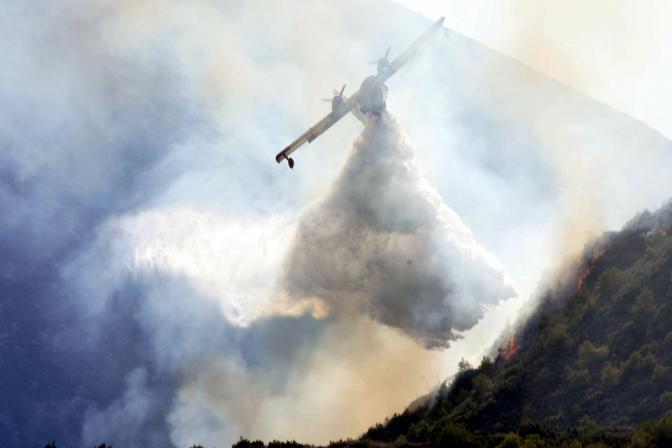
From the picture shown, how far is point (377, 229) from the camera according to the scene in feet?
189

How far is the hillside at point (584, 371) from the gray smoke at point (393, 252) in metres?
5.68

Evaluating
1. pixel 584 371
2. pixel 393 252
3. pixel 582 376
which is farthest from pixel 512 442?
pixel 393 252

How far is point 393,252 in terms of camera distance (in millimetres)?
56469

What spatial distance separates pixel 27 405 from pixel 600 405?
113007mm

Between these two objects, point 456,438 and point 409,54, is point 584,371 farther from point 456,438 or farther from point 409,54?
point 409,54

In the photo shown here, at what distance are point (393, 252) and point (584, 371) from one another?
1928 centimetres

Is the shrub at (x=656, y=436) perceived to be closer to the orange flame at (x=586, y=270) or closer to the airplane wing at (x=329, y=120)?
the orange flame at (x=586, y=270)

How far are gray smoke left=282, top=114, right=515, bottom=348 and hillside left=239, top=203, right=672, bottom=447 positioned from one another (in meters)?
5.68

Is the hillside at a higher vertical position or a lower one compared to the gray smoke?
lower

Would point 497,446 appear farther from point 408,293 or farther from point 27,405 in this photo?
point 27,405

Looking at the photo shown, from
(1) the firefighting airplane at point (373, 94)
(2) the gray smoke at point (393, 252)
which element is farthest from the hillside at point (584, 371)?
(1) the firefighting airplane at point (373, 94)

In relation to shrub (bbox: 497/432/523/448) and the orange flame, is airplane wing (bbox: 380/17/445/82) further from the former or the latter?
shrub (bbox: 497/432/523/448)

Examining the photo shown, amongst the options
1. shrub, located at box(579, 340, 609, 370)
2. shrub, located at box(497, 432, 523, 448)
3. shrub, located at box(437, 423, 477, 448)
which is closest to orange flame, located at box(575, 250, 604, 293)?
shrub, located at box(579, 340, 609, 370)

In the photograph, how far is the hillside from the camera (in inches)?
1478
